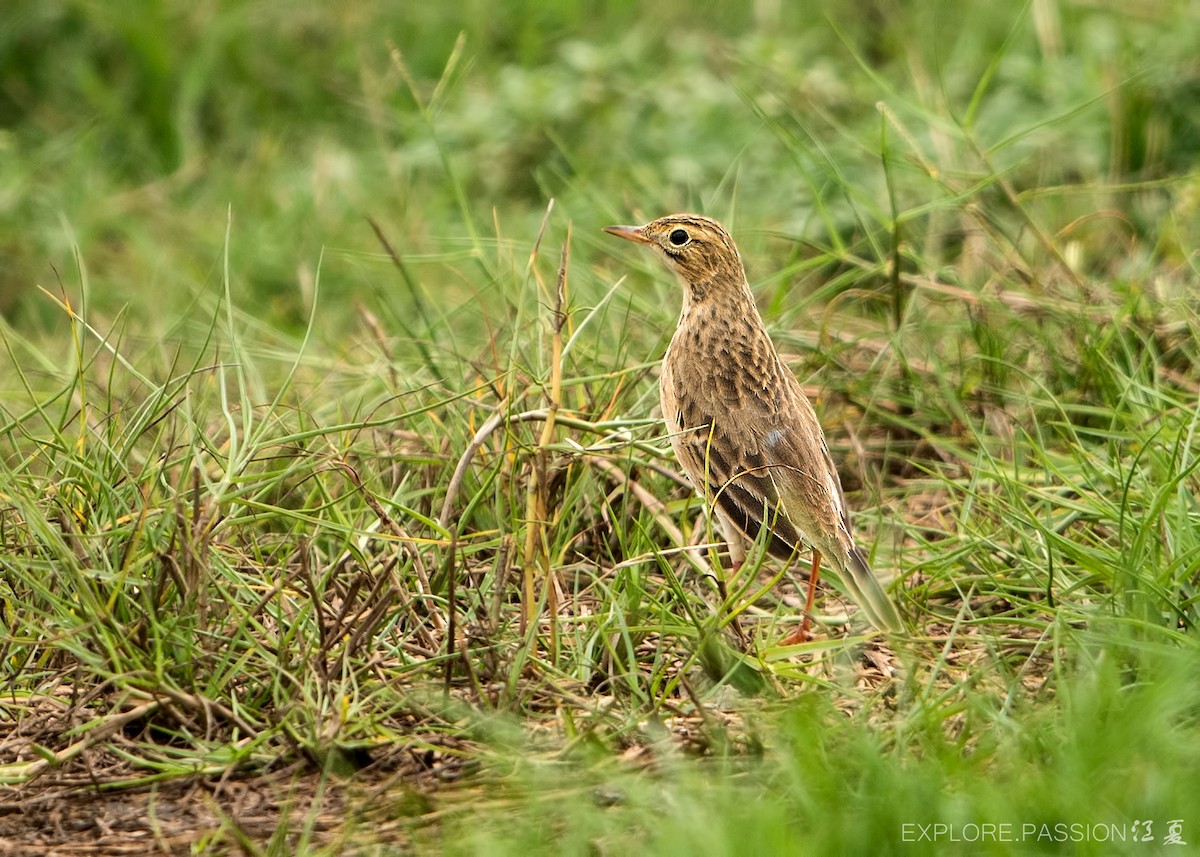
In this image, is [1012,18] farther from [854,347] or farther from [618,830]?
[618,830]

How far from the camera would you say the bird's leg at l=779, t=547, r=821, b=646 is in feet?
14.7

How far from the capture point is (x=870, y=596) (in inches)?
169

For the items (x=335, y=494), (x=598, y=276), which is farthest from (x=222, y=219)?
(x=335, y=494)

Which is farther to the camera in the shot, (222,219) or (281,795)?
(222,219)

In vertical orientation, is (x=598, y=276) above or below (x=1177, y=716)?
above

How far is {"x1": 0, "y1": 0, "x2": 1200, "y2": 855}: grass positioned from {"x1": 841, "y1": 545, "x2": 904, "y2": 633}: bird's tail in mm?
82

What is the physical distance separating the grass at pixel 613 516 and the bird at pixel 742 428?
19cm

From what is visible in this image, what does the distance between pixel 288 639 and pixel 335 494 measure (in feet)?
3.78

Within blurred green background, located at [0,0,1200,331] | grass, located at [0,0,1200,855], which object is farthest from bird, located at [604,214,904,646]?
blurred green background, located at [0,0,1200,331]

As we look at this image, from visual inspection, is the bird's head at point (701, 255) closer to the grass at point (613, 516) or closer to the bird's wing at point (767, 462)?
the grass at point (613, 516)

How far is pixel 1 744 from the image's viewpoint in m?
3.80

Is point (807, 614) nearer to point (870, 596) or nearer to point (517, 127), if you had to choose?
point (870, 596)

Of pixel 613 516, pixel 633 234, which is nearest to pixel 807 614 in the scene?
pixel 613 516

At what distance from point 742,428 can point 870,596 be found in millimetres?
763
